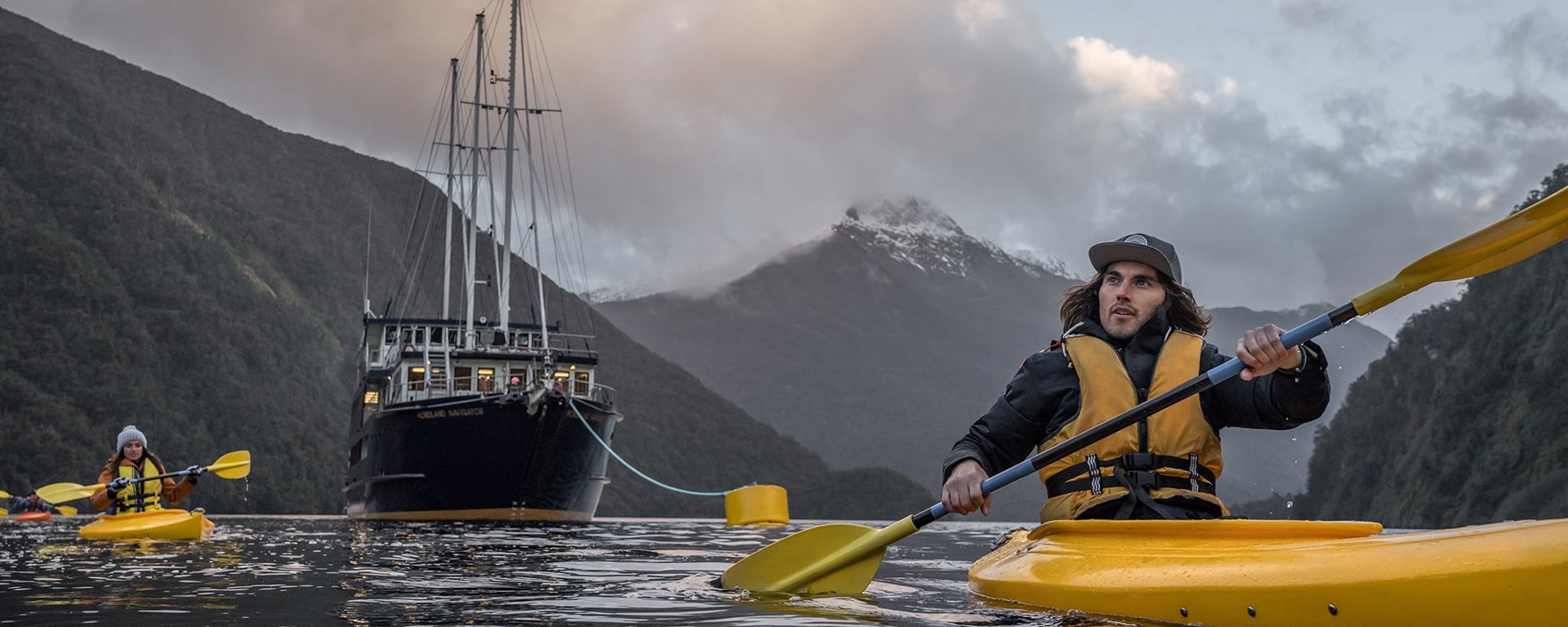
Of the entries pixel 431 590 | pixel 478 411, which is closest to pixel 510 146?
pixel 478 411

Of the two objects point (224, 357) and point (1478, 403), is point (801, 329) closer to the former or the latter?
point (224, 357)

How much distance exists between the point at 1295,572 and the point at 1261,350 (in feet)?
2.91

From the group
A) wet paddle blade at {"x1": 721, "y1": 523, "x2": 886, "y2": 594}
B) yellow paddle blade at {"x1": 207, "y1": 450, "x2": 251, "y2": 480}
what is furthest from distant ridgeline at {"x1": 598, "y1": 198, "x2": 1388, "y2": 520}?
wet paddle blade at {"x1": 721, "y1": 523, "x2": 886, "y2": 594}

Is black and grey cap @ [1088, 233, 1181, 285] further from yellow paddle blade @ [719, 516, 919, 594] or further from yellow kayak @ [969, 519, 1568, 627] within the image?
yellow paddle blade @ [719, 516, 919, 594]

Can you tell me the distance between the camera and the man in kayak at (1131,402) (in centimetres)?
507

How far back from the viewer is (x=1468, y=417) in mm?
51000

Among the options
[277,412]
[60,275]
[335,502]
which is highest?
[60,275]

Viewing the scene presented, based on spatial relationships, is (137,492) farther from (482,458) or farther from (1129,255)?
(482,458)

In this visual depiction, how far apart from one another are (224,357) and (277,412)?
18.0ft

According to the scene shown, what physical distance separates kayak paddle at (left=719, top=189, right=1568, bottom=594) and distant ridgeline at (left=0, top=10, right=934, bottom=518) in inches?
2458

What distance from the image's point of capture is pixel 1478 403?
167 ft

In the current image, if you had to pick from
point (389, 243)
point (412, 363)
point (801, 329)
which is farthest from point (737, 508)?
point (801, 329)

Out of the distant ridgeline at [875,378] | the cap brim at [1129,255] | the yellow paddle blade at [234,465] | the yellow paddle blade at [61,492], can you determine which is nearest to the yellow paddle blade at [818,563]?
the cap brim at [1129,255]

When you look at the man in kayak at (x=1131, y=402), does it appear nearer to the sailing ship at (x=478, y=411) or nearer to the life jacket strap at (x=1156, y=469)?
the life jacket strap at (x=1156, y=469)
